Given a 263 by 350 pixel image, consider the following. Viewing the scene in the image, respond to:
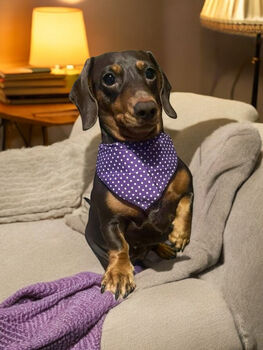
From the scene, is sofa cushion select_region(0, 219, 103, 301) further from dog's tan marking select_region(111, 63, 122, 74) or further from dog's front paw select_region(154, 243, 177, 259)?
dog's tan marking select_region(111, 63, 122, 74)

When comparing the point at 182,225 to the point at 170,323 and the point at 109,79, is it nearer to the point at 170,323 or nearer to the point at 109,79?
the point at 170,323

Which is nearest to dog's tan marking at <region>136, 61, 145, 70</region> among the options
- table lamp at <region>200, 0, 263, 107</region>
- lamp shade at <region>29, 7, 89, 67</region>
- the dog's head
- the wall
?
the dog's head

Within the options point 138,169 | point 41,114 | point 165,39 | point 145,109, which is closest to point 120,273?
point 138,169

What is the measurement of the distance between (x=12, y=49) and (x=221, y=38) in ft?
3.69

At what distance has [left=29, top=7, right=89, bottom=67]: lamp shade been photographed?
8.71ft

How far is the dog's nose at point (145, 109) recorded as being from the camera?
4.26 feet

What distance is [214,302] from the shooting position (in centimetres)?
136

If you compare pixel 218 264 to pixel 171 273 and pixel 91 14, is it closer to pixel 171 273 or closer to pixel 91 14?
pixel 171 273

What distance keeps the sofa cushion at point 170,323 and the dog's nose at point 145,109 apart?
426mm

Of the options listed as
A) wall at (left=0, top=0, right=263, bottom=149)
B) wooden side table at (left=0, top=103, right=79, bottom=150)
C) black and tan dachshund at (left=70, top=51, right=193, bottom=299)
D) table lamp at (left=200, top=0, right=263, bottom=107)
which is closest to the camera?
black and tan dachshund at (left=70, top=51, right=193, bottom=299)

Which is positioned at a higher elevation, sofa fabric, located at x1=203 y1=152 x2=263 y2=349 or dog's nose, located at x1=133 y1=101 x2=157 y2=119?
dog's nose, located at x1=133 y1=101 x2=157 y2=119

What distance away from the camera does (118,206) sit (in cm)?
142

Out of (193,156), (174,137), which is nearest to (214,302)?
(193,156)

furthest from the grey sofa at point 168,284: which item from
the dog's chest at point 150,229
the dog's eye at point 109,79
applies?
the dog's eye at point 109,79
